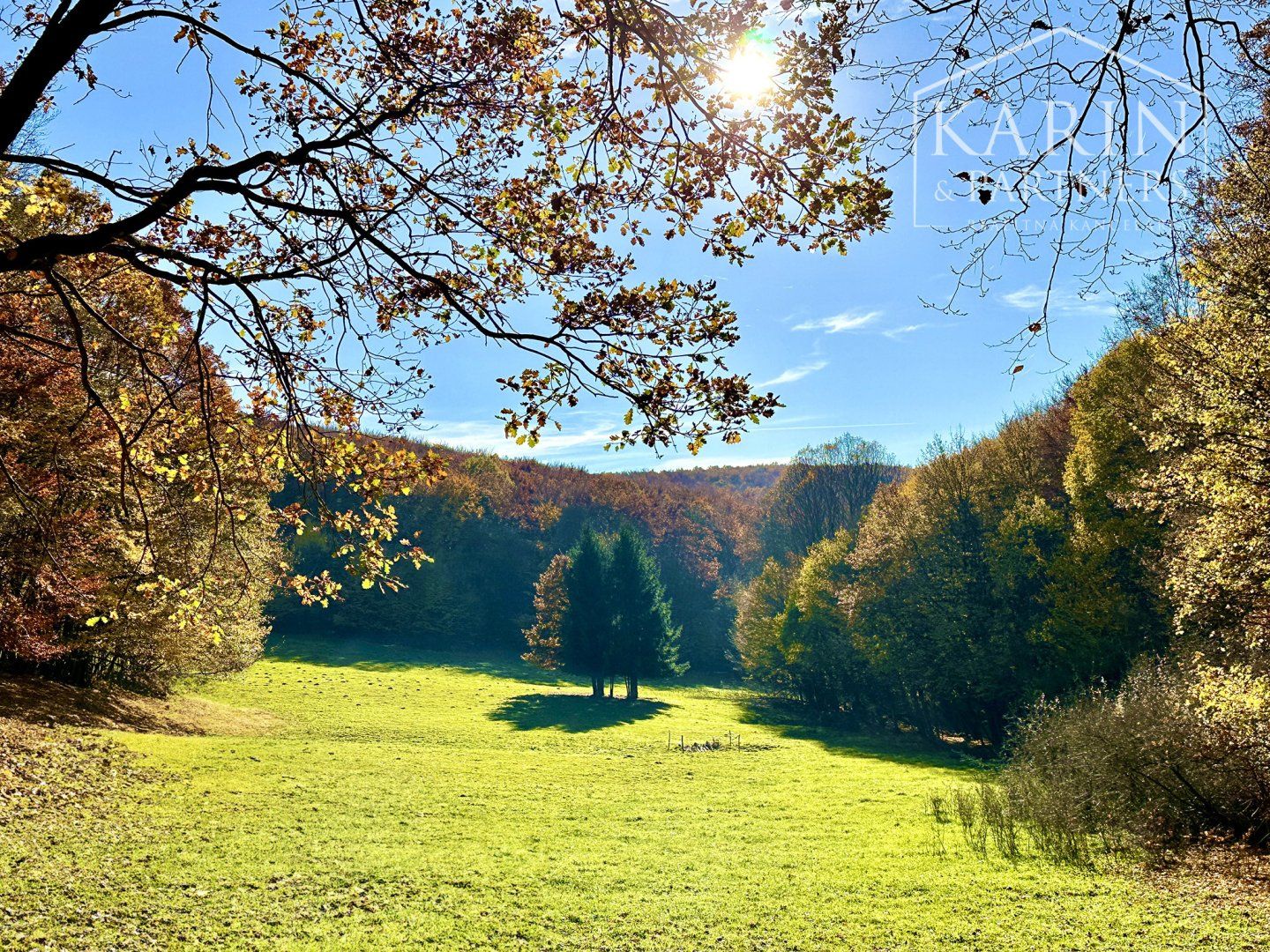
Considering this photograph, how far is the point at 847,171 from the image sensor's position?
15.9 feet

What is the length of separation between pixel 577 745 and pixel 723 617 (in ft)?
123

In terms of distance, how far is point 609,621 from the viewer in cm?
4666

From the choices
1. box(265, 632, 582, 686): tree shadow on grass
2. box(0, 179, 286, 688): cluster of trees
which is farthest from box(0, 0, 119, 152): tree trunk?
box(265, 632, 582, 686): tree shadow on grass

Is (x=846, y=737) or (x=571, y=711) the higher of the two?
(x=846, y=737)

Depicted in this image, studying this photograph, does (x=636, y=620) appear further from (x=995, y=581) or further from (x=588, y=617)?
(x=995, y=581)

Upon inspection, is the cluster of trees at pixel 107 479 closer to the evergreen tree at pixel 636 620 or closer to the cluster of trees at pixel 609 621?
the cluster of trees at pixel 609 621

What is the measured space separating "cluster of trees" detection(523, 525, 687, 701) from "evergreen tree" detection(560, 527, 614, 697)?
0.18 ft

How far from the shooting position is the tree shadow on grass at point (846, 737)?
1179 inches

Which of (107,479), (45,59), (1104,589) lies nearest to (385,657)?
(107,479)

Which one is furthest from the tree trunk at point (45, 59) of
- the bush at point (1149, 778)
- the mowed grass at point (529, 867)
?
the bush at point (1149, 778)

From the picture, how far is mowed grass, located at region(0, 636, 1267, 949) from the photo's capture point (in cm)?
995

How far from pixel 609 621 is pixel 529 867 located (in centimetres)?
3334

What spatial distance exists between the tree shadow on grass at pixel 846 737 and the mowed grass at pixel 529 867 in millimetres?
4638

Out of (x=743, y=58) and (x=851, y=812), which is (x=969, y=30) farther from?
(x=851, y=812)
